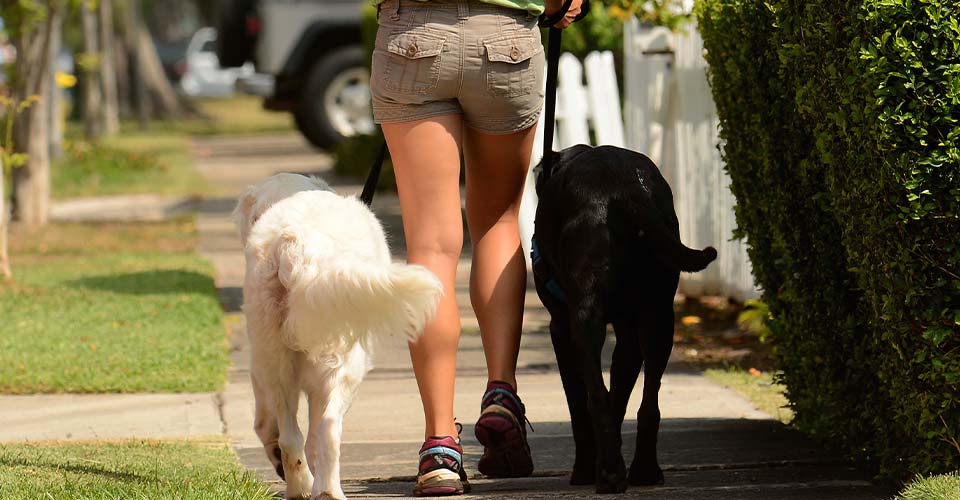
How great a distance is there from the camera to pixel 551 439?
4980 millimetres

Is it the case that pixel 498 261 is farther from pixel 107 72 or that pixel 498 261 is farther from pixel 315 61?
pixel 107 72

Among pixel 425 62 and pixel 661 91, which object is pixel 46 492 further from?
pixel 661 91

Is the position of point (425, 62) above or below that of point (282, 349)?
above

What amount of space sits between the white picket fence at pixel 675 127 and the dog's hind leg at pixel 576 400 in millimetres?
3167

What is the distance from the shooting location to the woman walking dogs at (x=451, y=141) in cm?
401

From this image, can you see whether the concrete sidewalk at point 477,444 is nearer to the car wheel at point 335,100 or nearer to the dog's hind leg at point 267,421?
the dog's hind leg at point 267,421

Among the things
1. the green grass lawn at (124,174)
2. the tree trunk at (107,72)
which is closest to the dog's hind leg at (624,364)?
the green grass lawn at (124,174)

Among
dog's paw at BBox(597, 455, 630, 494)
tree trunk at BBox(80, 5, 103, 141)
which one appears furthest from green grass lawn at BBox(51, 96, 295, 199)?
dog's paw at BBox(597, 455, 630, 494)

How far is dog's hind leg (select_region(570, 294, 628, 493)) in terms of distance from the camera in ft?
12.9

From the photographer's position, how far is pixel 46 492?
3.71 meters

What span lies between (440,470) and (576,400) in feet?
1.71

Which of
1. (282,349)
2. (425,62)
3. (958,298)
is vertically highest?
(425,62)

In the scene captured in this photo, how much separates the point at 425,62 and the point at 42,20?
8.00 metres

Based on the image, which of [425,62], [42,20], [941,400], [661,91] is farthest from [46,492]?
[42,20]
